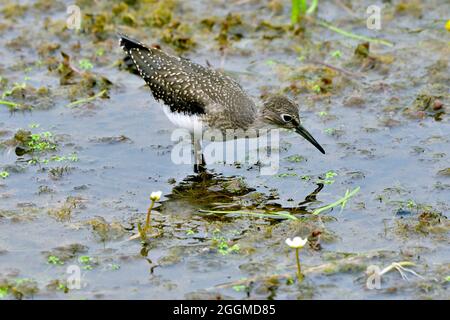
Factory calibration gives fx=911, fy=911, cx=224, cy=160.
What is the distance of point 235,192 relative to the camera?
1045 centimetres

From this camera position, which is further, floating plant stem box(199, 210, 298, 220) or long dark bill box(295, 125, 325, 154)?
long dark bill box(295, 125, 325, 154)

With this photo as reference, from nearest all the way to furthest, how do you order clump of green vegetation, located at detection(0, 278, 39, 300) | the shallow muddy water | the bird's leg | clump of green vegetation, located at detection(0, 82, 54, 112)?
1. clump of green vegetation, located at detection(0, 278, 39, 300)
2. the shallow muddy water
3. the bird's leg
4. clump of green vegetation, located at detection(0, 82, 54, 112)

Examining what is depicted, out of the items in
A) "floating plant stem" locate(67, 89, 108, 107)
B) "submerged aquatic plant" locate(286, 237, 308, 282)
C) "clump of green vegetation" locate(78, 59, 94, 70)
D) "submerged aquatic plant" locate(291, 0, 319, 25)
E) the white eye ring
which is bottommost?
"submerged aquatic plant" locate(286, 237, 308, 282)

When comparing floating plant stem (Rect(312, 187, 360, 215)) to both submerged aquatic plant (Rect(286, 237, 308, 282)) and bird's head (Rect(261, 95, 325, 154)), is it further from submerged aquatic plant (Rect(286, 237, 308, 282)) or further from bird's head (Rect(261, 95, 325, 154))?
submerged aquatic plant (Rect(286, 237, 308, 282))

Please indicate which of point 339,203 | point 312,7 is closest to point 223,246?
point 339,203

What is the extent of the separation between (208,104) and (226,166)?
0.87m

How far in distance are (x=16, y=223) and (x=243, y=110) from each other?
2.98 m

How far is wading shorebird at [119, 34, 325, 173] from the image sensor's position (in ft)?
35.1

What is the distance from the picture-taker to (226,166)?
1112cm

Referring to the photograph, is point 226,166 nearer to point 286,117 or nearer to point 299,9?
point 286,117

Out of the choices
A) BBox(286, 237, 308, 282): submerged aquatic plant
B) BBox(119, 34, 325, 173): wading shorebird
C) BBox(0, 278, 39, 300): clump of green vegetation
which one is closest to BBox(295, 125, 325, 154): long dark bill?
BBox(119, 34, 325, 173): wading shorebird

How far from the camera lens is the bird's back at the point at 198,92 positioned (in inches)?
422
